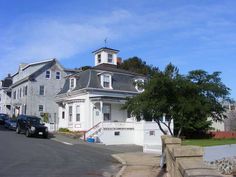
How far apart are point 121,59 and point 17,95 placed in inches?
868

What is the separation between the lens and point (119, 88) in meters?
41.5

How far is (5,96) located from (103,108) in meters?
37.5

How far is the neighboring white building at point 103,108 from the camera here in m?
35.5

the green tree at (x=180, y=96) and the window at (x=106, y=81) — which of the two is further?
the window at (x=106, y=81)

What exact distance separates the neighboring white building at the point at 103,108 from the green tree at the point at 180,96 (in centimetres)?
1566

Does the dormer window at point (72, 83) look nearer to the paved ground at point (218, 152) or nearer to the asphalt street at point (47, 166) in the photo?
the asphalt street at point (47, 166)

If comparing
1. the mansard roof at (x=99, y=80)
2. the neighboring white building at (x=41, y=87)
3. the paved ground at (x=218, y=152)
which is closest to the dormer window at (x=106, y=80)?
the mansard roof at (x=99, y=80)

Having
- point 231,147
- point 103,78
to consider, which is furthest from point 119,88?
point 231,147

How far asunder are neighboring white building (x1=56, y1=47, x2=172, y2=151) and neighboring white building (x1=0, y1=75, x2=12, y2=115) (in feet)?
87.8

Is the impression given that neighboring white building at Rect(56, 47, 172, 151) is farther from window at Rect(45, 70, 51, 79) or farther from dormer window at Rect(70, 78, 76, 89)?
window at Rect(45, 70, 51, 79)

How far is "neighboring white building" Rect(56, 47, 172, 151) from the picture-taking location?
35.5 metres

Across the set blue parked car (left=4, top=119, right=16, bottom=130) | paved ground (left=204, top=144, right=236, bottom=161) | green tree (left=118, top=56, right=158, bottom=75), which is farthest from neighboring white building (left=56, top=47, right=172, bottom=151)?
green tree (left=118, top=56, right=158, bottom=75)

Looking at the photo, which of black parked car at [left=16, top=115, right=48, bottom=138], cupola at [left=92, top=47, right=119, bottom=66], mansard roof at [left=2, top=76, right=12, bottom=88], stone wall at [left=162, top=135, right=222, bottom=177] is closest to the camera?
stone wall at [left=162, top=135, right=222, bottom=177]

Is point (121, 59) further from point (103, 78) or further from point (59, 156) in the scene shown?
point (59, 156)
